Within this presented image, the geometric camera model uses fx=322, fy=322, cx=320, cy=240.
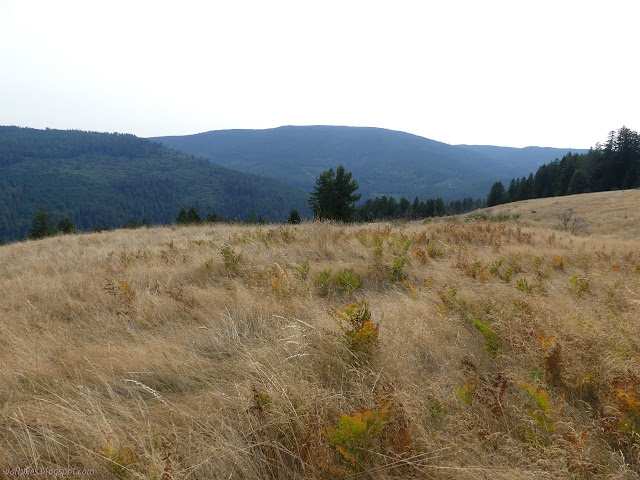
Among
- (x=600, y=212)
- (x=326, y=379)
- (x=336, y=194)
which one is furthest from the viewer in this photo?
(x=336, y=194)

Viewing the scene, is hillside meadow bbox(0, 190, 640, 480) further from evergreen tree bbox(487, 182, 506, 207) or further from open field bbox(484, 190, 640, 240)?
evergreen tree bbox(487, 182, 506, 207)

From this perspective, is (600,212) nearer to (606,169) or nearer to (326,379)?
(326,379)

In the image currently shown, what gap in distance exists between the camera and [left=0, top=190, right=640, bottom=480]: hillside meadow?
154 centimetres

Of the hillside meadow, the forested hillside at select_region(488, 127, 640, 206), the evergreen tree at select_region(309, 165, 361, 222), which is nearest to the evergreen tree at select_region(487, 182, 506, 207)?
the forested hillside at select_region(488, 127, 640, 206)

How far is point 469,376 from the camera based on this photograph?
224cm

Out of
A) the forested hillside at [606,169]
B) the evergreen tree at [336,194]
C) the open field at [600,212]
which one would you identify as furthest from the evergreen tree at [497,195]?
the evergreen tree at [336,194]

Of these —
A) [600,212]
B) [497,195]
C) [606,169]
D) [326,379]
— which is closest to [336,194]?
[600,212]

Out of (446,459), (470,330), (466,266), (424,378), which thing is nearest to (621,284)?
(466,266)

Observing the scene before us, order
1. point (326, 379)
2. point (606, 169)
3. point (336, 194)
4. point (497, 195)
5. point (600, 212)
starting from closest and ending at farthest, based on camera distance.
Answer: point (326, 379)
point (600, 212)
point (336, 194)
point (606, 169)
point (497, 195)

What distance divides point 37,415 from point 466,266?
4.80 m

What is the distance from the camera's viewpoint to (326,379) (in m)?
2.27

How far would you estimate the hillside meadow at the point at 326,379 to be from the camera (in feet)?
5.06

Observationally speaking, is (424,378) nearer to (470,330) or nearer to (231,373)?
(470,330)

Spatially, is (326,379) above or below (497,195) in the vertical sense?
below
